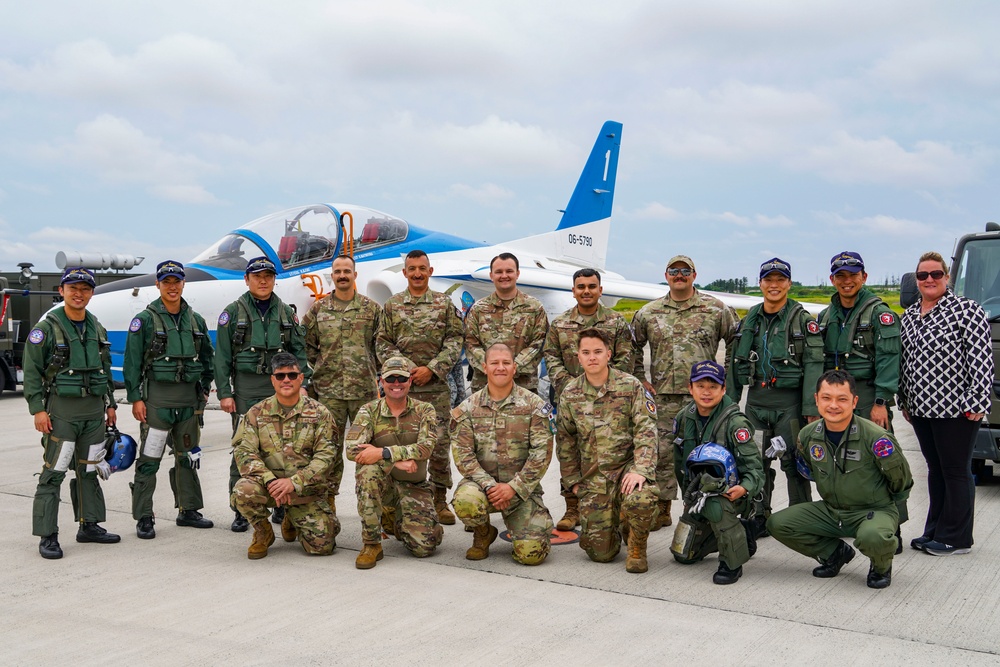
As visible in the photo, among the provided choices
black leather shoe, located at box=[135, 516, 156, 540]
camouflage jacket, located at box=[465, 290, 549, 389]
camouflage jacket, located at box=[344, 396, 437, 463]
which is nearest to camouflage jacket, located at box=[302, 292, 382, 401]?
camouflage jacket, located at box=[465, 290, 549, 389]

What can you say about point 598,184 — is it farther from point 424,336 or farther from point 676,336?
point 676,336

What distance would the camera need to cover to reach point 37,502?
16.9 ft

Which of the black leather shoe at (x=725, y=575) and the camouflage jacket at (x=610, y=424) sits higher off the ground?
the camouflage jacket at (x=610, y=424)

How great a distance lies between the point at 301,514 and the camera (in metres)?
5.07

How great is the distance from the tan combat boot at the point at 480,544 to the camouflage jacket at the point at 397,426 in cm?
55

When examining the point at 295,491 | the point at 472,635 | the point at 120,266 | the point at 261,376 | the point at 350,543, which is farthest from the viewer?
the point at 120,266

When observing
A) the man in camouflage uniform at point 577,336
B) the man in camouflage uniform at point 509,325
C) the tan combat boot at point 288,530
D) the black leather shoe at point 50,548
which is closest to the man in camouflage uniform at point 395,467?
the tan combat boot at point 288,530

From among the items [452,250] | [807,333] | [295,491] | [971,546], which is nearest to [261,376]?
[295,491]

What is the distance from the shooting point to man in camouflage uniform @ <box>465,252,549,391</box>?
593 cm

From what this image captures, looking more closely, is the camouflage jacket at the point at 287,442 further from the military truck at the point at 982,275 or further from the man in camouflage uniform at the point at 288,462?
the military truck at the point at 982,275

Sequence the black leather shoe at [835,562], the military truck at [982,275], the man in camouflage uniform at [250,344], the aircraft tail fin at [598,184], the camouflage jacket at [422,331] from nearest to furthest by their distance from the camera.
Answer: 1. the black leather shoe at [835,562]
2. the man in camouflage uniform at [250,344]
3. the camouflage jacket at [422,331]
4. the military truck at [982,275]
5. the aircraft tail fin at [598,184]

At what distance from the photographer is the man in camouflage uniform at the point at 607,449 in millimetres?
4719

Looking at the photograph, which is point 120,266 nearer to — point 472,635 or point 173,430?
point 173,430

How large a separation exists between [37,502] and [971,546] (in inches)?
225
